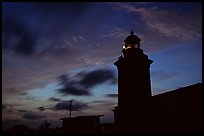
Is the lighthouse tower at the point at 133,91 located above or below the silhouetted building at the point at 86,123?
above

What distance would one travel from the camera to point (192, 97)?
65.5 feet

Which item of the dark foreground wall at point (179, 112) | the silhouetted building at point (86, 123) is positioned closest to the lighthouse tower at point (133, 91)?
the dark foreground wall at point (179, 112)

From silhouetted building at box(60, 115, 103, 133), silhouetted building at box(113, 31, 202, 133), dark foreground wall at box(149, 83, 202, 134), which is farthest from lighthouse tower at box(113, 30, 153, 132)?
silhouetted building at box(60, 115, 103, 133)

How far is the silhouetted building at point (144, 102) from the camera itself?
19906mm

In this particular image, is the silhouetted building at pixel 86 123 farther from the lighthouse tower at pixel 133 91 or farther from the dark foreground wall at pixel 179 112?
the dark foreground wall at pixel 179 112

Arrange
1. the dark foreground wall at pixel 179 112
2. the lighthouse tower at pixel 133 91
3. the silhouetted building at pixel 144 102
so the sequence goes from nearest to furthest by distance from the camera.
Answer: the dark foreground wall at pixel 179 112 < the silhouetted building at pixel 144 102 < the lighthouse tower at pixel 133 91

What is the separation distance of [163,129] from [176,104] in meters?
2.68

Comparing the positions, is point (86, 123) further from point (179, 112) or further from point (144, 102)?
point (179, 112)

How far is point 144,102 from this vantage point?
77.2 feet

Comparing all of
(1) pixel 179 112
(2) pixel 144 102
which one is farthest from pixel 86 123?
(1) pixel 179 112

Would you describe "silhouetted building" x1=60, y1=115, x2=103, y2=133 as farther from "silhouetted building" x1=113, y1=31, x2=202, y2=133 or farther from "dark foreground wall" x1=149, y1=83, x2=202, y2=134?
"dark foreground wall" x1=149, y1=83, x2=202, y2=134

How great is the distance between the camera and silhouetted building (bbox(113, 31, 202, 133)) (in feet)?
65.3

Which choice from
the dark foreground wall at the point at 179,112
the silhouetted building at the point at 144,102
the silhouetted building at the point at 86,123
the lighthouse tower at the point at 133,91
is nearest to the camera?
the dark foreground wall at the point at 179,112

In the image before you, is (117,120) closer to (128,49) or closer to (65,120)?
(128,49)
